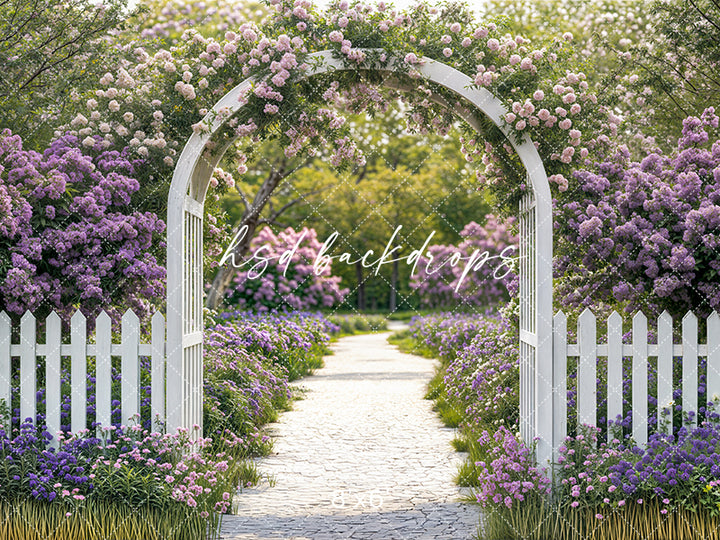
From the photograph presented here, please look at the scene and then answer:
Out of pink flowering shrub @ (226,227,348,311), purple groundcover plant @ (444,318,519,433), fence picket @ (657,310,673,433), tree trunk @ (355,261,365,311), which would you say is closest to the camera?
fence picket @ (657,310,673,433)

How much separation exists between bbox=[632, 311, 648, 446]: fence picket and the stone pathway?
41.8 inches

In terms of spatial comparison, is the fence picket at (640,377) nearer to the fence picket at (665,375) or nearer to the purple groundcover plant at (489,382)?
the fence picket at (665,375)

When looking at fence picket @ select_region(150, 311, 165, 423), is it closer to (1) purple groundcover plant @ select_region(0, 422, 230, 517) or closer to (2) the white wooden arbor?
(2) the white wooden arbor

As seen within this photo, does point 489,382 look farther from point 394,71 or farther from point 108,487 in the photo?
point 108,487

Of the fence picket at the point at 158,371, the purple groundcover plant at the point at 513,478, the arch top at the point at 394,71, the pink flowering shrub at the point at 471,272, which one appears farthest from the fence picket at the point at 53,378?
the pink flowering shrub at the point at 471,272

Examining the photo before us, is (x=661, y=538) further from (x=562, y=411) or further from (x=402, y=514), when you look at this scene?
(x=402, y=514)

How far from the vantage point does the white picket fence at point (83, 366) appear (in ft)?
14.0

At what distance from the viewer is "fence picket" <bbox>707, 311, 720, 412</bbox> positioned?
13.7 feet

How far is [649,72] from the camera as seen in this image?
19.6 feet

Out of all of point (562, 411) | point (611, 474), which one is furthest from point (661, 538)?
point (562, 411)

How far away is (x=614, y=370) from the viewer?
13.5ft

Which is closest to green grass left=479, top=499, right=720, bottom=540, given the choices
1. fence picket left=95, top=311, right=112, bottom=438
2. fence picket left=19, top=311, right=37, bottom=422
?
fence picket left=95, top=311, right=112, bottom=438

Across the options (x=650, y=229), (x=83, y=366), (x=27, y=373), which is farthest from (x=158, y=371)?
(x=650, y=229)

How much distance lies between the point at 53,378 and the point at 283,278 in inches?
522
